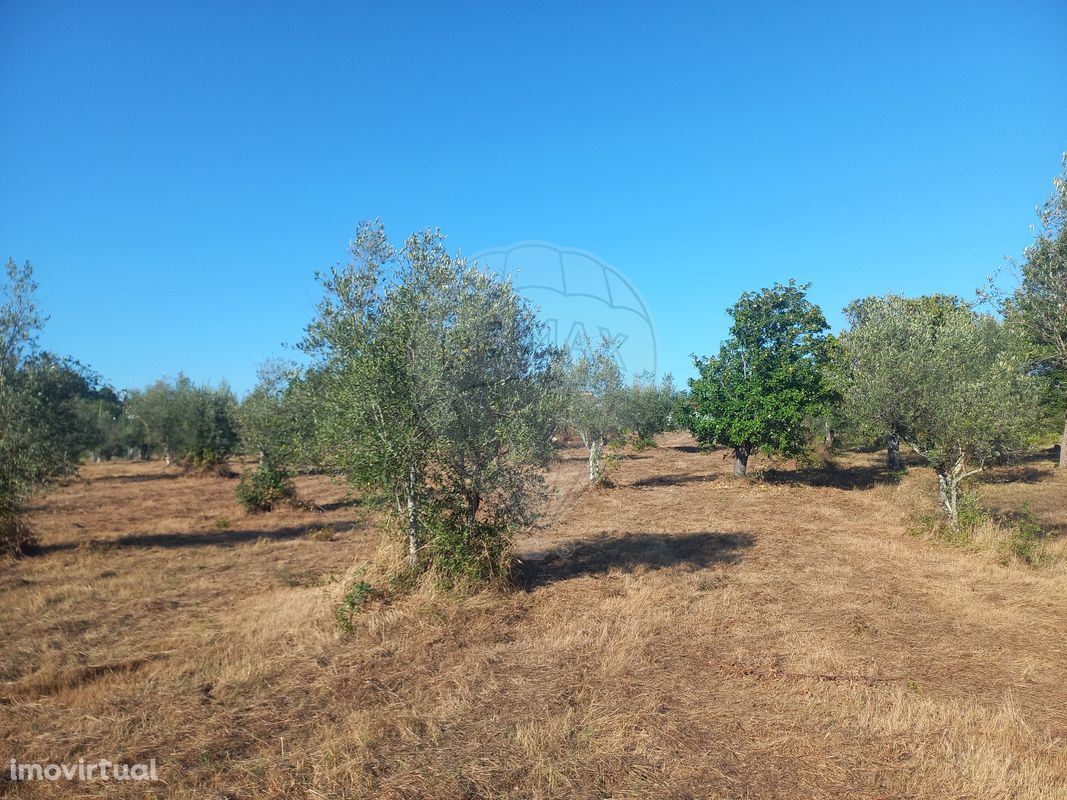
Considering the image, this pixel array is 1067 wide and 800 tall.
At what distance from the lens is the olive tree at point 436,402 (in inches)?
393

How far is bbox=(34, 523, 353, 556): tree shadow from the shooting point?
17234 mm

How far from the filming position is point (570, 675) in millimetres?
7586

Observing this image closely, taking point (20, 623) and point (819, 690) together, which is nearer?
point (819, 690)

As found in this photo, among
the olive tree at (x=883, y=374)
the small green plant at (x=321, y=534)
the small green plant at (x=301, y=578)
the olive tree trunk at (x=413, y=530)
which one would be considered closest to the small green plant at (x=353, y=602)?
the olive tree trunk at (x=413, y=530)

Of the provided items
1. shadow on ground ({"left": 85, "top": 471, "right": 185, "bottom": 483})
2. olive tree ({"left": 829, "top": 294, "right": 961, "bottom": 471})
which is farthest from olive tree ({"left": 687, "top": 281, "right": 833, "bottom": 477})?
shadow on ground ({"left": 85, "top": 471, "right": 185, "bottom": 483})

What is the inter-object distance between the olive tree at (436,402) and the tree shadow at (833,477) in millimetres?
21441

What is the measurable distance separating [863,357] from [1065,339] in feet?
18.1

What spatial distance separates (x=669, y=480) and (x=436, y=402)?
941 inches

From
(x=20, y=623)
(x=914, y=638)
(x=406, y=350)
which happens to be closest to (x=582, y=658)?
(x=914, y=638)

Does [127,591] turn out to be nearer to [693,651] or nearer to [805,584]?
[693,651]

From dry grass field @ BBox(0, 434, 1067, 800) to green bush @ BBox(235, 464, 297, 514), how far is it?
26.4 ft

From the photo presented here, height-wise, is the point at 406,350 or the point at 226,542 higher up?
the point at 406,350

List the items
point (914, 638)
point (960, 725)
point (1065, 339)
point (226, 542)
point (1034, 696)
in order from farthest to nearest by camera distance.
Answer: point (226, 542) < point (1065, 339) < point (914, 638) < point (1034, 696) < point (960, 725)

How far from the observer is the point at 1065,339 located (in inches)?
691
